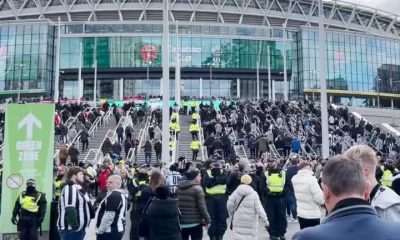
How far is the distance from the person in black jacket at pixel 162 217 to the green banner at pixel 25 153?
3.67m

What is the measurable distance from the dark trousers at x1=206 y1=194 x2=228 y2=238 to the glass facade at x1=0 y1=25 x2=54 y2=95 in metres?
57.8

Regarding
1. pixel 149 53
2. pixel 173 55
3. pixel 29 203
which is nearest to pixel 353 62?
pixel 173 55

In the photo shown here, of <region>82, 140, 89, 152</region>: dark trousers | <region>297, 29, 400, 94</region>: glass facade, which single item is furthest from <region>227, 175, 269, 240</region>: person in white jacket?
<region>297, 29, 400, 94</region>: glass facade

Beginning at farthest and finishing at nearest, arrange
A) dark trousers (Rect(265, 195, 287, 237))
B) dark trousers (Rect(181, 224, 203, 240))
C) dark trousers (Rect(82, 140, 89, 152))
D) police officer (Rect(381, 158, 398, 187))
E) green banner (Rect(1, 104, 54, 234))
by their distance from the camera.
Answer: dark trousers (Rect(82, 140, 89, 152))
police officer (Rect(381, 158, 398, 187))
dark trousers (Rect(265, 195, 287, 237))
green banner (Rect(1, 104, 54, 234))
dark trousers (Rect(181, 224, 203, 240))

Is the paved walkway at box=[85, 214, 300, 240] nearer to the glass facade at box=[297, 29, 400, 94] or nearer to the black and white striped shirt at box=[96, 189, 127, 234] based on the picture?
the black and white striped shirt at box=[96, 189, 127, 234]

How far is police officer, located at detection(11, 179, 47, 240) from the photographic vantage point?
785 centimetres

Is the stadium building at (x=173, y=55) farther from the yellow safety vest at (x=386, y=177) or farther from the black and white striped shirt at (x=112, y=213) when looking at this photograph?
the black and white striped shirt at (x=112, y=213)

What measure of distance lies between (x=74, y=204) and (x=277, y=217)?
430 centimetres

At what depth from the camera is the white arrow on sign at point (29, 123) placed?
904 cm

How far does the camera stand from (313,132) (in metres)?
27.4

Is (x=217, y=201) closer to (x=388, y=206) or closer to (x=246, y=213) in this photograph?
(x=246, y=213)

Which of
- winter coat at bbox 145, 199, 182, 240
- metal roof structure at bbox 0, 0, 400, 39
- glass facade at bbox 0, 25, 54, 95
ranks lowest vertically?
winter coat at bbox 145, 199, 182, 240

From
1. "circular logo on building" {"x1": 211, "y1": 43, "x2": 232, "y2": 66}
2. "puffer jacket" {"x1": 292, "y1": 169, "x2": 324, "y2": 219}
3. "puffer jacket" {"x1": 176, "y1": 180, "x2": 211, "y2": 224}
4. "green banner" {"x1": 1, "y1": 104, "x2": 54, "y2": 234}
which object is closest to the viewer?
"puffer jacket" {"x1": 176, "y1": 180, "x2": 211, "y2": 224}

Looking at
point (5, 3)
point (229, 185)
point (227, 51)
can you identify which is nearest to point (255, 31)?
point (227, 51)
